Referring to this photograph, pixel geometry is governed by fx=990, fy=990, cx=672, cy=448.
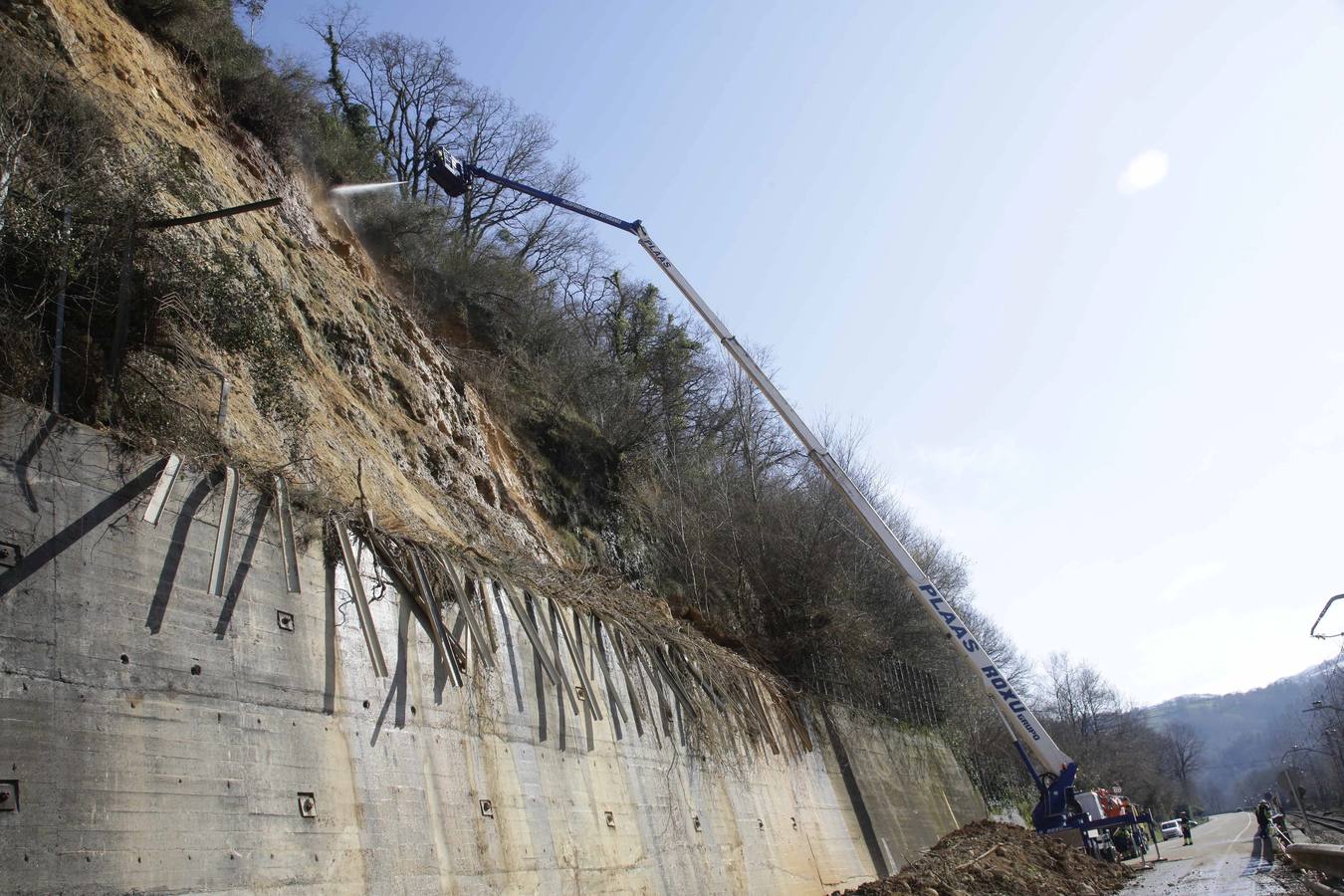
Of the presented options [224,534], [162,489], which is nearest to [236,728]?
[224,534]

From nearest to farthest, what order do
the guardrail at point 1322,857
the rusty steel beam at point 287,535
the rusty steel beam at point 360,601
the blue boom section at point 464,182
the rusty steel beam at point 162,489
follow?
1. the rusty steel beam at point 162,489
2. the rusty steel beam at point 287,535
3. the rusty steel beam at point 360,601
4. the guardrail at point 1322,857
5. the blue boom section at point 464,182

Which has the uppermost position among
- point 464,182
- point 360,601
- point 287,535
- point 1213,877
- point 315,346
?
point 464,182

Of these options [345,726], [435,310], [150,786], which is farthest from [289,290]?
[150,786]

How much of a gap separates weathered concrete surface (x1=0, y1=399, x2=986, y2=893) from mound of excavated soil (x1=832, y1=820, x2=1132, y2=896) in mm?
4696

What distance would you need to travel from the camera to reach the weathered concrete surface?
5836mm

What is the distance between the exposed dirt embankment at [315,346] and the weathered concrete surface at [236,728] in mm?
1790

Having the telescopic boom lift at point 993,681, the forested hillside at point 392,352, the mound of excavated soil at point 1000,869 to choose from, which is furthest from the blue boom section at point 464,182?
the mound of excavated soil at point 1000,869

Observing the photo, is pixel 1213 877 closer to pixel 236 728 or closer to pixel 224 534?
pixel 236 728

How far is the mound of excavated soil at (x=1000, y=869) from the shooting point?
45.2 feet

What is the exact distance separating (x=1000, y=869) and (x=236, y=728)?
12847 mm

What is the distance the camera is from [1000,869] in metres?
15.6

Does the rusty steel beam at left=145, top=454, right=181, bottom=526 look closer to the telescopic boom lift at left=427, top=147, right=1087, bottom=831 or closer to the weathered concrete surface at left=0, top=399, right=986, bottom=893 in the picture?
the weathered concrete surface at left=0, top=399, right=986, bottom=893

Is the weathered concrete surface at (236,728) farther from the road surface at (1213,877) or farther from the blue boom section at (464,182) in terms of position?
the blue boom section at (464,182)

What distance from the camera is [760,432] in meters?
32.0
